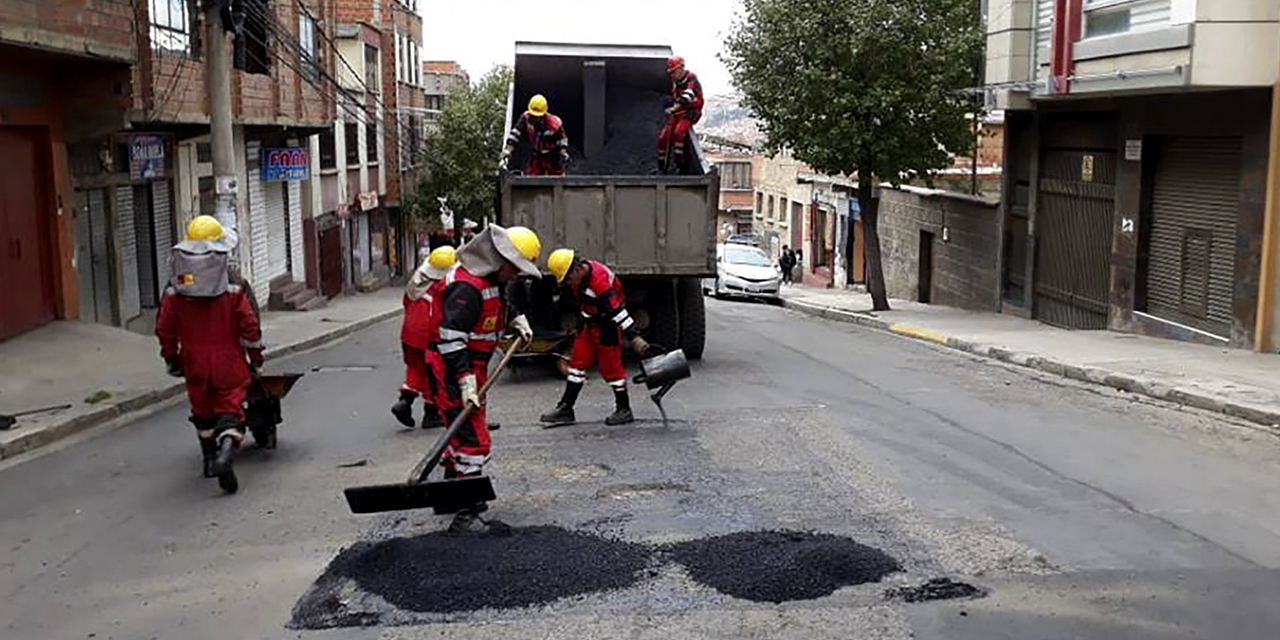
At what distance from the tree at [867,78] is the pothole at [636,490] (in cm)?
1493

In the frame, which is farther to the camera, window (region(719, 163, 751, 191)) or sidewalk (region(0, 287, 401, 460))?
window (region(719, 163, 751, 191))

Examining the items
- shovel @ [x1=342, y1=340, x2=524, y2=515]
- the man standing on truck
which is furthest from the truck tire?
shovel @ [x1=342, y1=340, x2=524, y2=515]

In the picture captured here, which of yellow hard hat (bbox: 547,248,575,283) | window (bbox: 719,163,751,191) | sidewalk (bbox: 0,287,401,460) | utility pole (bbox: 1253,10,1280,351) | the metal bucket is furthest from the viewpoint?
window (bbox: 719,163,751,191)

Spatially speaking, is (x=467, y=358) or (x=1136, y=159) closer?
(x=467, y=358)

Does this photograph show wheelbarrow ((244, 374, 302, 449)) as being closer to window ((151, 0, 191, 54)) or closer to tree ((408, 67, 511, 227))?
window ((151, 0, 191, 54))

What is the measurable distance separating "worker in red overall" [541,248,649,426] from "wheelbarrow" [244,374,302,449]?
A: 2.15m

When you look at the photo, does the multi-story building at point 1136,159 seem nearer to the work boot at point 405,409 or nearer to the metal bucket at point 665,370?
the metal bucket at point 665,370

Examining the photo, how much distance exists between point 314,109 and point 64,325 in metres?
11.3

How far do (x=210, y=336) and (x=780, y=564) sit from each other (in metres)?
4.25

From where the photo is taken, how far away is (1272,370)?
40.8 ft

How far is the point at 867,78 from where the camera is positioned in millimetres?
21703

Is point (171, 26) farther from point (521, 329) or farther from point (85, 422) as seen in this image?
point (521, 329)

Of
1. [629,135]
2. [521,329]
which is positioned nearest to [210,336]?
[521,329]

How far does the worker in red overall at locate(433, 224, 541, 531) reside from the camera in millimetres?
6691
